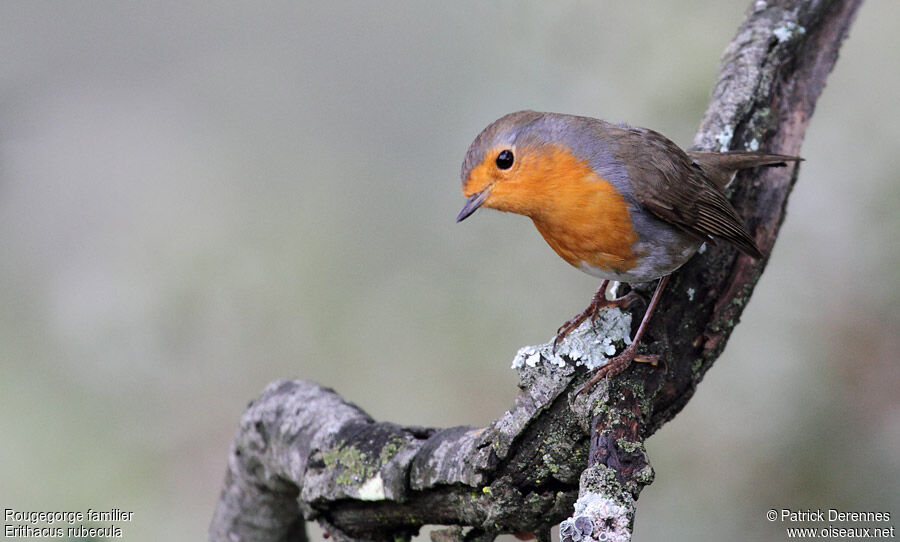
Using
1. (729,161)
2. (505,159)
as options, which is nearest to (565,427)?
(505,159)

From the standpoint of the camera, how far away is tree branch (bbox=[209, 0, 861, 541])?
2.19 m

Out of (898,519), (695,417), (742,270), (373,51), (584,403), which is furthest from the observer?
(373,51)

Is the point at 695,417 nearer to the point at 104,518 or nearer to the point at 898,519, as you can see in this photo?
the point at 898,519

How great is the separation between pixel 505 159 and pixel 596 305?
657 millimetres

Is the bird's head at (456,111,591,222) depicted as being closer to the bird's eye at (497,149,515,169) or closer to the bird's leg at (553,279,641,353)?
the bird's eye at (497,149,515,169)

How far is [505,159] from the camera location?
2.61 m

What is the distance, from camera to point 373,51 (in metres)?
5.06

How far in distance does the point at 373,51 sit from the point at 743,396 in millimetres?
2864

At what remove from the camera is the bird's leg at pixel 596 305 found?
8.90ft

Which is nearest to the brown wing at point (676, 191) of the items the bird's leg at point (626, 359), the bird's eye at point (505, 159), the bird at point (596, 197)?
the bird at point (596, 197)

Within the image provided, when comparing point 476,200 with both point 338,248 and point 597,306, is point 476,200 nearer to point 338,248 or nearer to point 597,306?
point 597,306

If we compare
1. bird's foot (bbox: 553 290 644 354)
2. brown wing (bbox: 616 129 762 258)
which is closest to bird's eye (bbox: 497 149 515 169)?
brown wing (bbox: 616 129 762 258)

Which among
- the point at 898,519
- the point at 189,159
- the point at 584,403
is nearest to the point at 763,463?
the point at 898,519

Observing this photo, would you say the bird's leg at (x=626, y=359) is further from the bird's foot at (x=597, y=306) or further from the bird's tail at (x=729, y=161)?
the bird's tail at (x=729, y=161)
